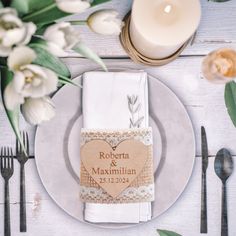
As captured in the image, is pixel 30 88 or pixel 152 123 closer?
pixel 30 88

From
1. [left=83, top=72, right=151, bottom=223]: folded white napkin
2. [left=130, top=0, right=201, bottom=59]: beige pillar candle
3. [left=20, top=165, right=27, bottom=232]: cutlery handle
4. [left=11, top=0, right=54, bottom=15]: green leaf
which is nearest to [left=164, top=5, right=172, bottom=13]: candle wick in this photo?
[left=130, top=0, right=201, bottom=59]: beige pillar candle

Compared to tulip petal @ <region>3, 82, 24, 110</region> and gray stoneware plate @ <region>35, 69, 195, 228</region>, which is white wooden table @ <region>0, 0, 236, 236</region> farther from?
tulip petal @ <region>3, 82, 24, 110</region>

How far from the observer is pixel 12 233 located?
78cm

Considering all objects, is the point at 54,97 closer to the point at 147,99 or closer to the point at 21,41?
the point at 147,99

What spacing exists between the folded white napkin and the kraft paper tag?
1 cm

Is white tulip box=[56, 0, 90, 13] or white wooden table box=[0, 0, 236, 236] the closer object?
white tulip box=[56, 0, 90, 13]

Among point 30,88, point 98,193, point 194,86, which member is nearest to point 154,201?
point 98,193

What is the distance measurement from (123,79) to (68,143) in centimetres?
13

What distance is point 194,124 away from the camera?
31.4 inches

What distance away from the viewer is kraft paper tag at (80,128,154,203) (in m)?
0.76

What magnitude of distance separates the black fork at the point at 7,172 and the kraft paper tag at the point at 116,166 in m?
0.11

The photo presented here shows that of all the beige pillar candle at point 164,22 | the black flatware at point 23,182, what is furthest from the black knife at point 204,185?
the black flatware at point 23,182

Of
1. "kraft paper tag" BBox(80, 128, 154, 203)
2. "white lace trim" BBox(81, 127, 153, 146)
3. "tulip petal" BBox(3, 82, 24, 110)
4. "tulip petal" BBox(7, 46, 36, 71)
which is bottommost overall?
"kraft paper tag" BBox(80, 128, 154, 203)

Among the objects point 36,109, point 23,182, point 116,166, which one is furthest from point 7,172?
point 36,109
